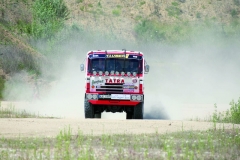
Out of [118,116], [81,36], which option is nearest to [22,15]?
[81,36]

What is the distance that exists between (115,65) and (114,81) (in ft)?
2.42

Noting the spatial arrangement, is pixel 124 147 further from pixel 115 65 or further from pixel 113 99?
pixel 115 65

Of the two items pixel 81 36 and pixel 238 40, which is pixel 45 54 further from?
pixel 238 40

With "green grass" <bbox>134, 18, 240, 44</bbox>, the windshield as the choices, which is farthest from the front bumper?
"green grass" <bbox>134, 18, 240, 44</bbox>

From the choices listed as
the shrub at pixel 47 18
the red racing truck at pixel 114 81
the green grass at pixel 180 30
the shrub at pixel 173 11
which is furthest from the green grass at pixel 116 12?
the red racing truck at pixel 114 81

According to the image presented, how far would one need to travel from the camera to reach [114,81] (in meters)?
30.0

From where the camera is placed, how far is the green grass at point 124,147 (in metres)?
16.8

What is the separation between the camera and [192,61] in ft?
283

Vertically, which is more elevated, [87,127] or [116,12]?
[116,12]

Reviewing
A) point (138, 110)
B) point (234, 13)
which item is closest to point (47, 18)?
point (234, 13)

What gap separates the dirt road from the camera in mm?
22497

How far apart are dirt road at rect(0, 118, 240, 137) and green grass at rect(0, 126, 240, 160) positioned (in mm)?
1444

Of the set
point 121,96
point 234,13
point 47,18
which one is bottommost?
point 121,96

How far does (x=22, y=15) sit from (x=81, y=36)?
8.99 meters
